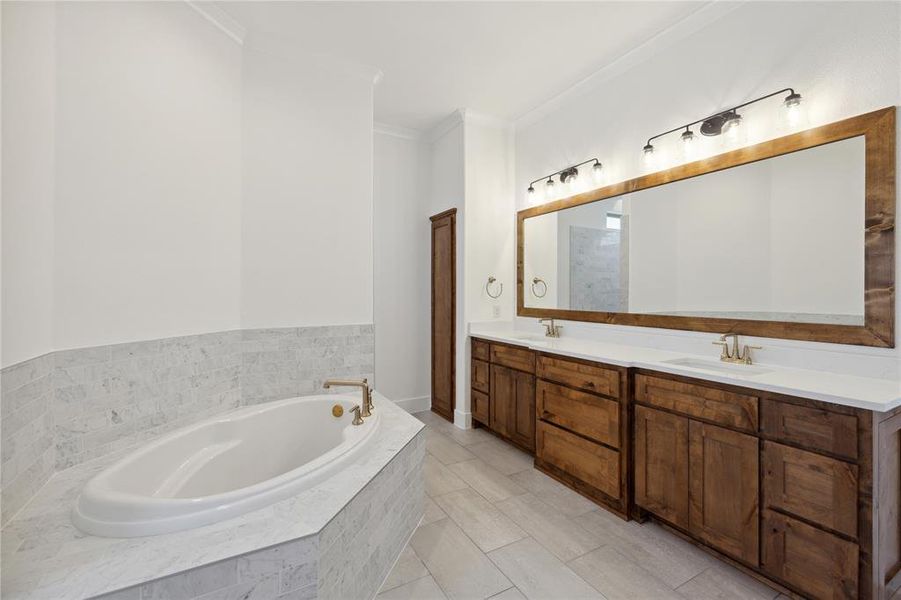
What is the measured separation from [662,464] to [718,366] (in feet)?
1.98

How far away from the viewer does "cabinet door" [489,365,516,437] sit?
120 inches

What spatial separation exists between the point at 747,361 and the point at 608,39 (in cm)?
214

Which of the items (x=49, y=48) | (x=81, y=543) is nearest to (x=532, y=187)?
(x=49, y=48)

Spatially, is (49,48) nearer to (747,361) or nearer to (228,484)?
(228,484)

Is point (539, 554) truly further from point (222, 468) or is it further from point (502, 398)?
point (222, 468)

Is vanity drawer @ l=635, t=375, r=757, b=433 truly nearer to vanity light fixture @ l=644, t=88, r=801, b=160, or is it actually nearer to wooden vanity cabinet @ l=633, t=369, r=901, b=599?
wooden vanity cabinet @ l=633, t=369, r=901, b=599

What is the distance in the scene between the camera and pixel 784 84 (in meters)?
1.90

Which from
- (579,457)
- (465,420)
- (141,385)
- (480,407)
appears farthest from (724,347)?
(141,385)

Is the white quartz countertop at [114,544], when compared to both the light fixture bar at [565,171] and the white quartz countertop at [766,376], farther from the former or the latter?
the light fixture bar at [565,171]

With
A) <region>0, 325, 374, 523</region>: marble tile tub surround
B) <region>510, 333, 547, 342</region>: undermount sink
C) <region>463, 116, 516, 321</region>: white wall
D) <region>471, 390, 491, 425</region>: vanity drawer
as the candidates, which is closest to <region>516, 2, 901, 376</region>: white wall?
<region>510, 333, 547, 342</region>: undermount sink

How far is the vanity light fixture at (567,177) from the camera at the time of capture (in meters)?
2.89

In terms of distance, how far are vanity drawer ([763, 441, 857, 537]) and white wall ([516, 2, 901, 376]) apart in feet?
1.81

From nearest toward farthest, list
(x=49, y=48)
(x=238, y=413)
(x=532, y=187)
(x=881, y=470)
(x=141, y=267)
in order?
1. (x=881, y=470)
2. (x=49, y=48)
3. (x=141, y=267)
4. (x=238, y=413)
5. (x=532, y=187)

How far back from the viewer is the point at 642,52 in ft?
8.37
